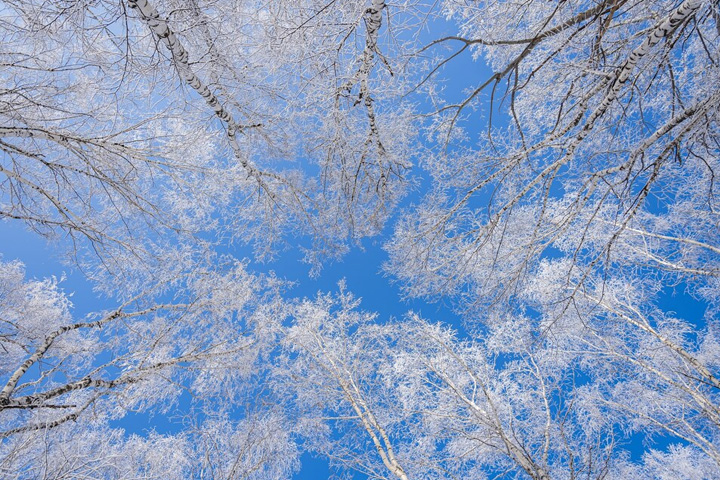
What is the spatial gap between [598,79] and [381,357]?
5.86 metres

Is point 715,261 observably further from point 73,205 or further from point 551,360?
point 73,205

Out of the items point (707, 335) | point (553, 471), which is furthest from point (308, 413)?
point (707, 335)

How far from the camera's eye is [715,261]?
551 cm

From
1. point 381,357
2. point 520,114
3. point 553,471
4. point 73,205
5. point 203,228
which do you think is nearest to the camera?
point 73,205

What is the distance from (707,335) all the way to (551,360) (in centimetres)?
295

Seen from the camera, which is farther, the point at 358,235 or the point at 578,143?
the point at 358,235

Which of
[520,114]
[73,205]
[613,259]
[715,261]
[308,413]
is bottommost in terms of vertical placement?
[308,413]

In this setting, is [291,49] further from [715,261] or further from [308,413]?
[715,261]

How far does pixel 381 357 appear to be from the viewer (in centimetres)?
729

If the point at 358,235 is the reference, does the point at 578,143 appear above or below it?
below

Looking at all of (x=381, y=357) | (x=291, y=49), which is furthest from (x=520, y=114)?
(x=381, y=357)

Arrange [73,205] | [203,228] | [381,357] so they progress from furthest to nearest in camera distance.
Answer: [381,357], [203,228], [73,205]

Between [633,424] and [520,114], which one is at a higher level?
[520,114]

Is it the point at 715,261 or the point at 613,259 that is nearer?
the point at 715,261
